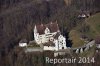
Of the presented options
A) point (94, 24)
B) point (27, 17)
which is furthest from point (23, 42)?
point (94, 24)

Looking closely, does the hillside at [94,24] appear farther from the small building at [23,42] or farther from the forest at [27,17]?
the small building at [23,42]

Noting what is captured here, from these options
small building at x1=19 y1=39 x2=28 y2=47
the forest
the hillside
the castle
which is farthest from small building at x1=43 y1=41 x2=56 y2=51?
the hillside

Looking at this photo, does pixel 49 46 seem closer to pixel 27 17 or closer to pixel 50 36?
pixel 50 36

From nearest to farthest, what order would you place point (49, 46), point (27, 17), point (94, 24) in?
point (49, 46), point (94, 24), point (27, 17)

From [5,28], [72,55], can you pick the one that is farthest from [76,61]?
[5,28]

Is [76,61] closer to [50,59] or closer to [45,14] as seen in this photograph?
[50,59]

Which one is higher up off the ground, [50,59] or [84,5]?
[84,5]

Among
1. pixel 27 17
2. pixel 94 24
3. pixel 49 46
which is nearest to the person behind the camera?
pixel 49 46

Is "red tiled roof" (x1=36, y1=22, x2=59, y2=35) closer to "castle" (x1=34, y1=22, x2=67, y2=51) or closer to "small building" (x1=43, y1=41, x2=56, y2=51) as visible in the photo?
"castle" (x1=34, y1=22, x2=67, y2=51)
